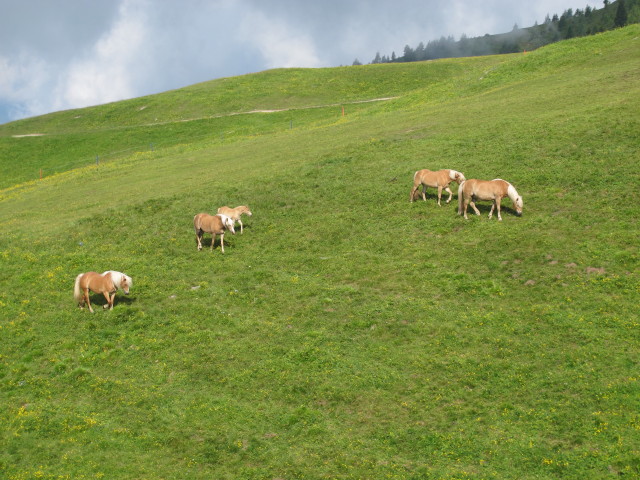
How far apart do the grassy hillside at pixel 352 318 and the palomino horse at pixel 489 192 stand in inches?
28.2

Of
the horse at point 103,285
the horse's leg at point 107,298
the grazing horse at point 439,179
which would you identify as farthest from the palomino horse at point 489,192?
the horse's leg at point 107,298

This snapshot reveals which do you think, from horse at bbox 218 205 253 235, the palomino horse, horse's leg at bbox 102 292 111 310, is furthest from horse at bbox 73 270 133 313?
the palomino horse

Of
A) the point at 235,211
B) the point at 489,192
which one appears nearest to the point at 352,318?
the point at 489,192

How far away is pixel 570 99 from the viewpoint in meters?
35.9

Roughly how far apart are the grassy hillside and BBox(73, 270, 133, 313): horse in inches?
26.8

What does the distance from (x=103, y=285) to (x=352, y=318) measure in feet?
31.5

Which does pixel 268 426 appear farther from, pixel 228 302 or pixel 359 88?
pixel 359 88

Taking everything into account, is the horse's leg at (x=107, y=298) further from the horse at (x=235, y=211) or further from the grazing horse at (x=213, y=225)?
the horse at (x=235, y=211)

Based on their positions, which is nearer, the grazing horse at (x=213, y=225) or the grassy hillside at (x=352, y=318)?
the grassy hillside at (x=352, y=318)

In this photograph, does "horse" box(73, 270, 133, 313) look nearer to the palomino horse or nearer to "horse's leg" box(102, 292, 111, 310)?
"horse's leg" box(102, 292, 111, 310)

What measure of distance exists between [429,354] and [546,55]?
45390 mm

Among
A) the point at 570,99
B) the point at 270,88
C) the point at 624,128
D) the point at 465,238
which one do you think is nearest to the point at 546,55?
the point at 570,99

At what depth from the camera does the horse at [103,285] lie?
2020 cm

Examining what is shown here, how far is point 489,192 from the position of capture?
23.1 m
